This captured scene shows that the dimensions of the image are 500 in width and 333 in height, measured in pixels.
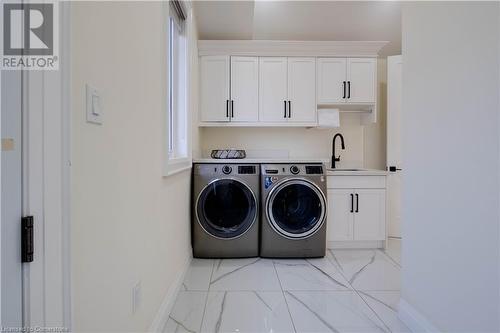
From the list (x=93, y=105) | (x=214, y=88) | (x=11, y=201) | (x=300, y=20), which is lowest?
(x=11, y=201)

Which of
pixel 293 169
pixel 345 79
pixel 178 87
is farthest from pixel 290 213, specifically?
pixel 345 79

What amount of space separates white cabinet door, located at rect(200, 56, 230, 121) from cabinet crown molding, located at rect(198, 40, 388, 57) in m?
0.11

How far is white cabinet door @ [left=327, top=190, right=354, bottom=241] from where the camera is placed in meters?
2.95

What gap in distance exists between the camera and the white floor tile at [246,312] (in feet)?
5.30

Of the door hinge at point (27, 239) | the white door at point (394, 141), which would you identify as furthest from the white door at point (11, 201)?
the white door at point (394, 141)

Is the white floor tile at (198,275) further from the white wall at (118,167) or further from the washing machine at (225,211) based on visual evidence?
the white wall at (118,167)

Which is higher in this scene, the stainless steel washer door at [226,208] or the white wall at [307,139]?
the white wall at [307,139]

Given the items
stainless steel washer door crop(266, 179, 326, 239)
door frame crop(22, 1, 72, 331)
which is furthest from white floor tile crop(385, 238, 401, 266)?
door frame crop(22, 1, 72, 331)

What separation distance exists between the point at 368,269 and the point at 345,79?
2071 mm

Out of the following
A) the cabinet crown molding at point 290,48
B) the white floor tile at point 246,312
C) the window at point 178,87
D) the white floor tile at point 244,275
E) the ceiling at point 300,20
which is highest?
the ceiling at point 300,20

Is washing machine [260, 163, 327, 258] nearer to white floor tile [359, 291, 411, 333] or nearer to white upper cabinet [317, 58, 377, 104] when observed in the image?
white floor tile [359, 291, 411, 333]

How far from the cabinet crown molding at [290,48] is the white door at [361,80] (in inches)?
3.5

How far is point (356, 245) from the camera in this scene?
3014 mm

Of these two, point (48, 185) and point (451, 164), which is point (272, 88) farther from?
point (48, 185)
